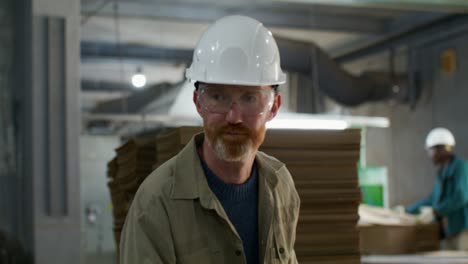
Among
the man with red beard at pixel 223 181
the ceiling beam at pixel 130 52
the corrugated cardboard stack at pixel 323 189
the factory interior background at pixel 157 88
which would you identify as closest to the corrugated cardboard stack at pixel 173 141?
the corrugated cardboard stack at pixel 323 189

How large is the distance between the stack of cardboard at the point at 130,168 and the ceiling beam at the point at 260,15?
18.5 ft

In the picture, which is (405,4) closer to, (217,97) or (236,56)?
(236,56)

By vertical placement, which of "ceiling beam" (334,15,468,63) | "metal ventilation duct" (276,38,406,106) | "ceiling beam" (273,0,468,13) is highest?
"ceiling beam" (334,15,468,63)

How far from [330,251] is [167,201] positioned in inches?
67.8

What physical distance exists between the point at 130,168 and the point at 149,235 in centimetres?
199

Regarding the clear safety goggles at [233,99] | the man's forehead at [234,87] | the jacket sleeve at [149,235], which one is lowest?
the jacket sleeve at [149,235]

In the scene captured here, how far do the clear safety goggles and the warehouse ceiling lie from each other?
6602 millimetres

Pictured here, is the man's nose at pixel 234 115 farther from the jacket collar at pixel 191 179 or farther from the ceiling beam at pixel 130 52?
the ceiling beam at pixel 130 52

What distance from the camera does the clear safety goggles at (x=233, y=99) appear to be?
229 cm

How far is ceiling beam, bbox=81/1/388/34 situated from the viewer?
9.76 m

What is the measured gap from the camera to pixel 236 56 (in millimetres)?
2400

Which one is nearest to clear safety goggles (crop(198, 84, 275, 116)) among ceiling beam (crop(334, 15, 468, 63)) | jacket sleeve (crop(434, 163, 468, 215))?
jacket sleeve (crop(434, 163, 468, 215))

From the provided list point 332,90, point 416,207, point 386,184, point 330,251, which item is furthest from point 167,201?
point 386,184

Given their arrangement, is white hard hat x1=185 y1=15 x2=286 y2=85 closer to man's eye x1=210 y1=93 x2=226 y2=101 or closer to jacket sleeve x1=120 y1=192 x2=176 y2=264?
man's eye x1=210 y1=93 x2=226 y2=101
